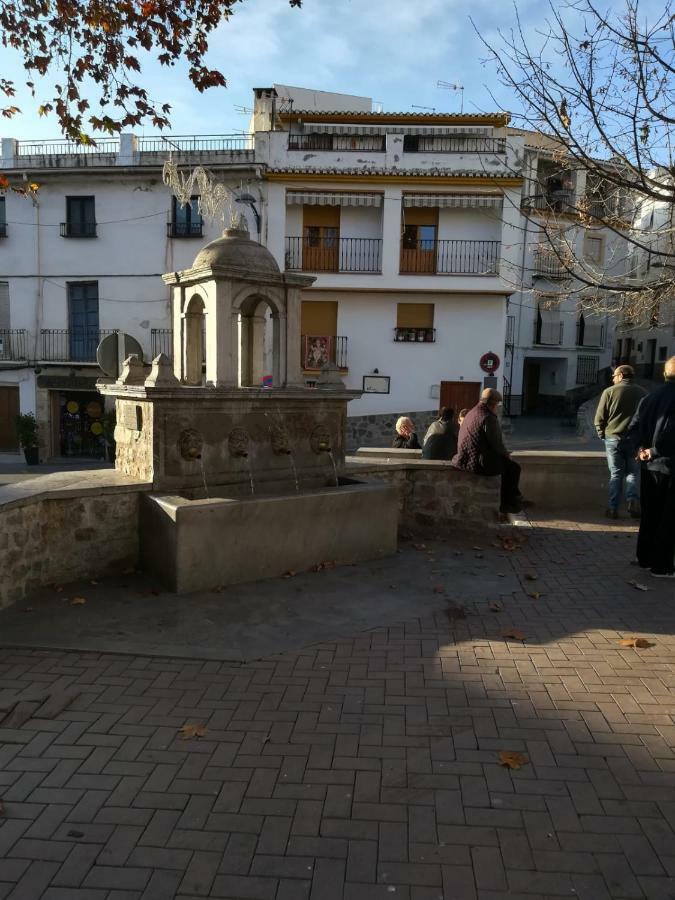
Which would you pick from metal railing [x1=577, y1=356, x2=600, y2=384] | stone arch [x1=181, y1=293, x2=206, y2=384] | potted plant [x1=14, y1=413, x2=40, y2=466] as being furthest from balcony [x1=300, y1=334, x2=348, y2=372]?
stone arch [x1=181, y1=293, x2=206, y2=384]

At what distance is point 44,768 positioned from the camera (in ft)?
10.1

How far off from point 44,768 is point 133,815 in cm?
62

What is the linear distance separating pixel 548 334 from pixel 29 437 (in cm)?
2192

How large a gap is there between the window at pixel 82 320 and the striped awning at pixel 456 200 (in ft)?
35.8

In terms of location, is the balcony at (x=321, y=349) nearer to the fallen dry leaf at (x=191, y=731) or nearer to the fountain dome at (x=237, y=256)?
the fountain dome at (x=237, y=256)

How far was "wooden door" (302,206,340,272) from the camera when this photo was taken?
21.9m

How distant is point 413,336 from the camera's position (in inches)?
861

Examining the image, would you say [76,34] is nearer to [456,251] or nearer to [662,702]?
[662,702]

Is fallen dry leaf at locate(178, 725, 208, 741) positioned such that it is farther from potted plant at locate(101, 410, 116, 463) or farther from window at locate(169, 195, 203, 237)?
window at locate(169, 195, 203, 237)

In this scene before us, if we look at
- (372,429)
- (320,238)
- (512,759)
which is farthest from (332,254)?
(512,759)

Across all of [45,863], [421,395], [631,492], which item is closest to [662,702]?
[45,863]

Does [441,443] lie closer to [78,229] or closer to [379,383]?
[379,383]

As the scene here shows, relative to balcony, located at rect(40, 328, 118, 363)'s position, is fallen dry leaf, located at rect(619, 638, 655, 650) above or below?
below

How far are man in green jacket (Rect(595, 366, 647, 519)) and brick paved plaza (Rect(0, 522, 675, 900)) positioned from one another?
3.43 metres
